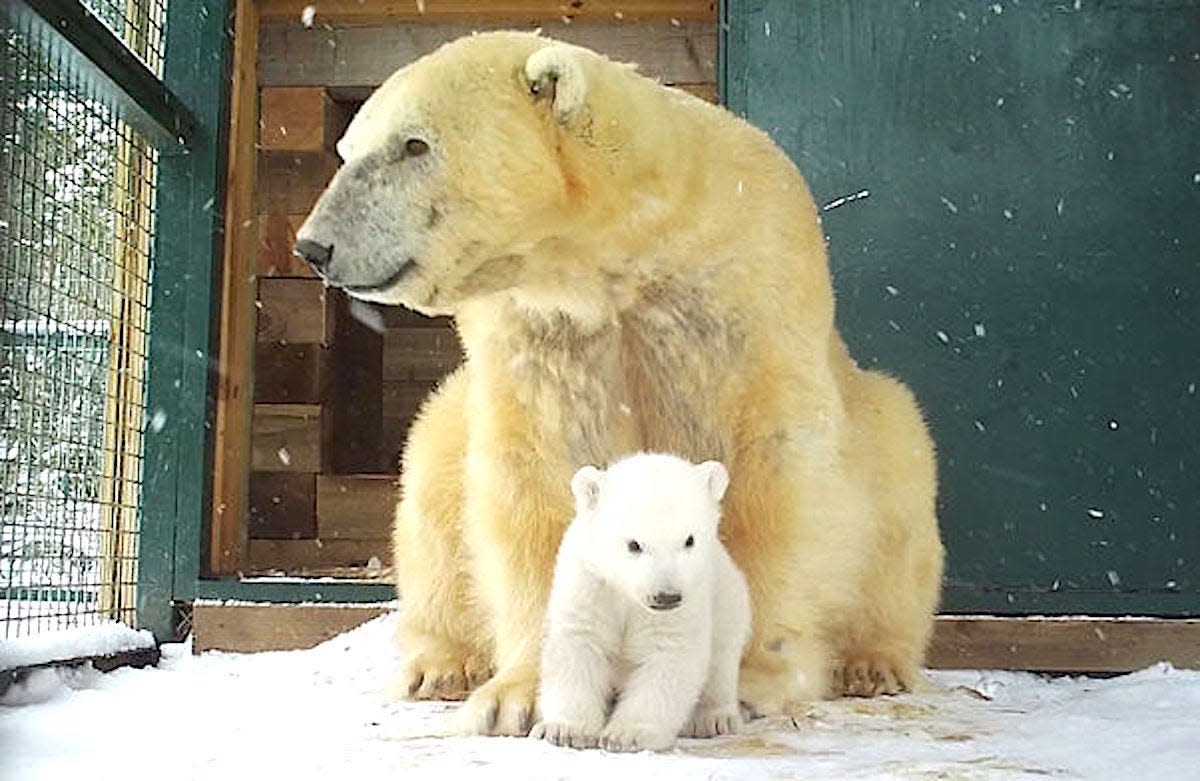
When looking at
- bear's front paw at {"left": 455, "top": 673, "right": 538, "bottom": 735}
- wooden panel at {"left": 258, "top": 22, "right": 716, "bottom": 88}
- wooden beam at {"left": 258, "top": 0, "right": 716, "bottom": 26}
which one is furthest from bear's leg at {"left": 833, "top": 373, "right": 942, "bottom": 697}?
wooden panel at {"left": 258, "top": 22, "right": 716, "bottom": 88}

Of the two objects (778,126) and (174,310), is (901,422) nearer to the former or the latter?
(778,126)

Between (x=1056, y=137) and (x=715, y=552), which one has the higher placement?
(x=1056, y=137)

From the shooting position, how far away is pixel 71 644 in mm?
3191

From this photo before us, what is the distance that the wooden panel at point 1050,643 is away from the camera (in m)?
3.61

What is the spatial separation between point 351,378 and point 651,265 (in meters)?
3.71

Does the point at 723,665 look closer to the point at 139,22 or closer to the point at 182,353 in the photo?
the point at 182,353

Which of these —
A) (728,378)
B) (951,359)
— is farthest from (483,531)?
(951,359)

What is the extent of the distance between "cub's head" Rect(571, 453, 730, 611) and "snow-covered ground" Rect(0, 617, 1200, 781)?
0.75 ft

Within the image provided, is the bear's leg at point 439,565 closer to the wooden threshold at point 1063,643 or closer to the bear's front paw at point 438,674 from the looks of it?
the bear's front paw at point 438,674

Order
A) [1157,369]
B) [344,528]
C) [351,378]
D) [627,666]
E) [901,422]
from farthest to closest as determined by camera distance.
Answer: [351,378] → [344,528] → [1157,369] → [901,422] → [627,666]

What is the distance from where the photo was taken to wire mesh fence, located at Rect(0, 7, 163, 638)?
122 inches

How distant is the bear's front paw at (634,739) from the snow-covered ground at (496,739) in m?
0.03

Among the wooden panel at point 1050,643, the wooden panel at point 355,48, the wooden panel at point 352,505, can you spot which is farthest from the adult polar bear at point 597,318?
the wooden panel at point 352,505

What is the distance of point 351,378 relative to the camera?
20.0 feet
